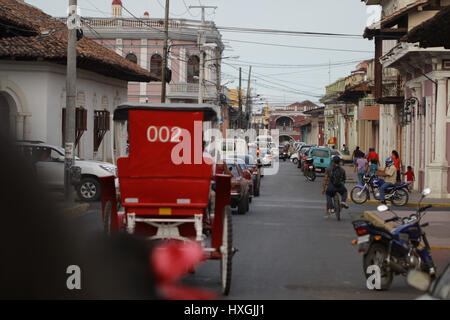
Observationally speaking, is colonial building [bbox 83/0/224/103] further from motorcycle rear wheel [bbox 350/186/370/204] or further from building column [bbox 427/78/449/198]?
motorcycle rear wheel [bbox 350/186/370/204]

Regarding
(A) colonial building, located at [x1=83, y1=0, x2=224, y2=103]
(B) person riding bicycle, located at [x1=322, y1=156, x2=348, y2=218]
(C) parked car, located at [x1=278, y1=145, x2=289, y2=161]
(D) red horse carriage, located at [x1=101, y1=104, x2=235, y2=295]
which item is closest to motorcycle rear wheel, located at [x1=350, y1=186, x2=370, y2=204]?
(B) person riding bicycle, located at [x1=322, y1=156, x2=348, y2=218]

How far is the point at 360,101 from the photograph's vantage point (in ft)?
183

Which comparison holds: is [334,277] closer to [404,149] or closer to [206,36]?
[404,149]

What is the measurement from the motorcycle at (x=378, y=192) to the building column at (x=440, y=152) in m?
2.56

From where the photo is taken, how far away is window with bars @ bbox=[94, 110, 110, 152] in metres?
35.0

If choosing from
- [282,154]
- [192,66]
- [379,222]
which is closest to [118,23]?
[192,66]

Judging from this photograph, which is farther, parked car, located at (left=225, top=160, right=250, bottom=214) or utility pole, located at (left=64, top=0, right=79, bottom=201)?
parked car, located at (left=225, top=160, right=250, bottom=214)

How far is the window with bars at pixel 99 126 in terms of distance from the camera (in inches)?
1378

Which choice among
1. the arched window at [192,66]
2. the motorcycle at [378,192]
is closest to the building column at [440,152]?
the motorcycle at [378,192]

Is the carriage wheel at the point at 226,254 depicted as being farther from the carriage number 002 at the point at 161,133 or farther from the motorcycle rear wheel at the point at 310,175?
A: the motorcycle rear wheel at the point at 310,175

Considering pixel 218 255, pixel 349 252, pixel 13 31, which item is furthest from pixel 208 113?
pixel 13 31

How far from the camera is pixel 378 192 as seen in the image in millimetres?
28266

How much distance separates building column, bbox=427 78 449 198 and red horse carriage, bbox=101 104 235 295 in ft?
66.2

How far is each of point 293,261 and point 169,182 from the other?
11.6 feet
